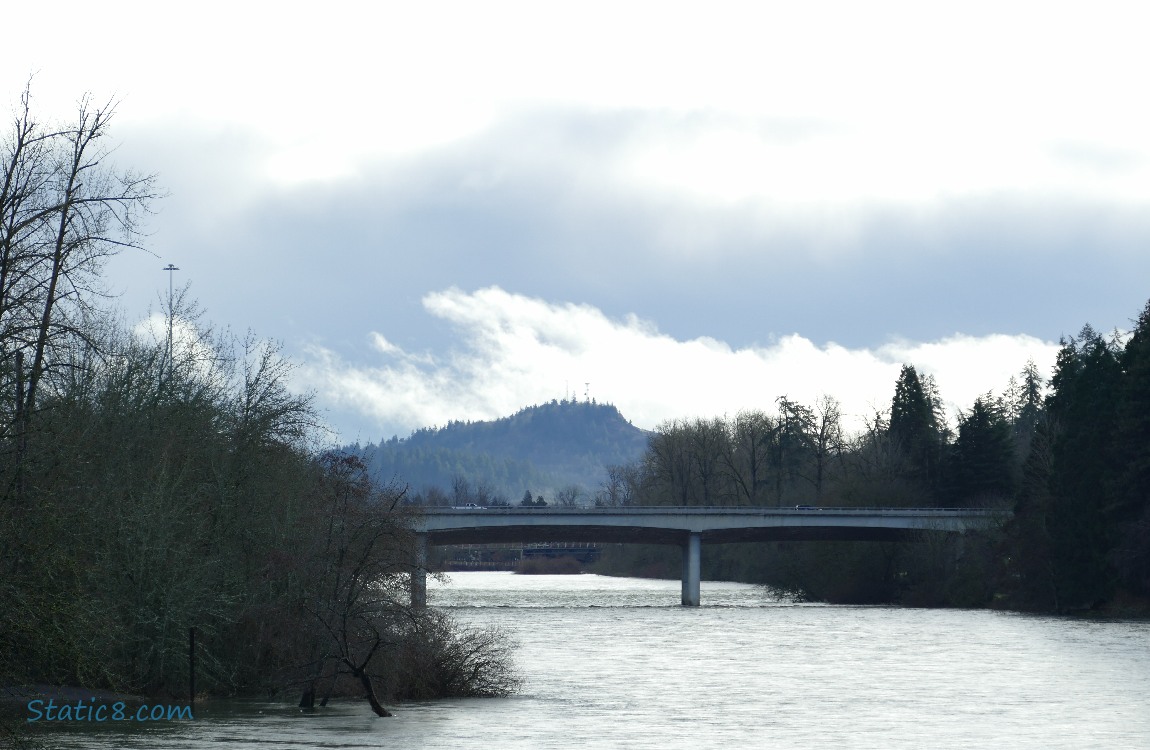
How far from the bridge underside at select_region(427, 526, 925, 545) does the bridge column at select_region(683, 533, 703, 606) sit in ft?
3.22

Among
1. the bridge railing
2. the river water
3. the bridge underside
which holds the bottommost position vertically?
the river water

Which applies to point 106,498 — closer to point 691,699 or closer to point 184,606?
point 184,606

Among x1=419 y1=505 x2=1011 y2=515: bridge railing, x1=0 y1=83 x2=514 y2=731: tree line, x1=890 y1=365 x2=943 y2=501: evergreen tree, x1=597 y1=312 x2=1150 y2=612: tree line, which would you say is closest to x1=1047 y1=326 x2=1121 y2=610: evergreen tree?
x1=597 y1=312 x2=1150 y2=612: tree line

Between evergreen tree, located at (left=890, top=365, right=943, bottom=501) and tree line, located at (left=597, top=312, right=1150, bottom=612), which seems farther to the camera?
evergreen tree, located at (left=890, top=365, right=943, bottom=501)

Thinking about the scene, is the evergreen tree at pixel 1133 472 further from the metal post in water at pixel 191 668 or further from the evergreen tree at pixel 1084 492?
the metal post in water at pixel 191 668

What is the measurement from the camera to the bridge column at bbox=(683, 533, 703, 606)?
11188 centimetres

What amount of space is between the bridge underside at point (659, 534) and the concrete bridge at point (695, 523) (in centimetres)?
8

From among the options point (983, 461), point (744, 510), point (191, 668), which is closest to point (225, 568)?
point (191, 668)

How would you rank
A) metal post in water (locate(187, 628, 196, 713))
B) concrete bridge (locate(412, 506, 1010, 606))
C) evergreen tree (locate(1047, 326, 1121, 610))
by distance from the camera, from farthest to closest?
concrete bridge (locate(412, 506, 1010, 606)), evergreen tree (locate(1047, 326, 1121, 610)), metal post in water (locate(187, 628, 196, 713))

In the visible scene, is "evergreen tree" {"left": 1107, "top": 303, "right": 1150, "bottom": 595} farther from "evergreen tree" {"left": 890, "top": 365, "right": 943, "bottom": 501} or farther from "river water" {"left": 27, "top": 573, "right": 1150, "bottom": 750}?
"evergreen tree" {"left": 890, "top": 365, "right": 943, "bottom": 501}

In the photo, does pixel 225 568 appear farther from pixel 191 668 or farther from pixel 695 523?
pixel 695 523

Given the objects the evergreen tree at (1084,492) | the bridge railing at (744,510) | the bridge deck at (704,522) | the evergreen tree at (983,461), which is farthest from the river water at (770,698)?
the evergreen tree at (983,461)

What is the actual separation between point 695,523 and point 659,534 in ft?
19.7

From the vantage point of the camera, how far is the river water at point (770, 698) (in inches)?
1345
